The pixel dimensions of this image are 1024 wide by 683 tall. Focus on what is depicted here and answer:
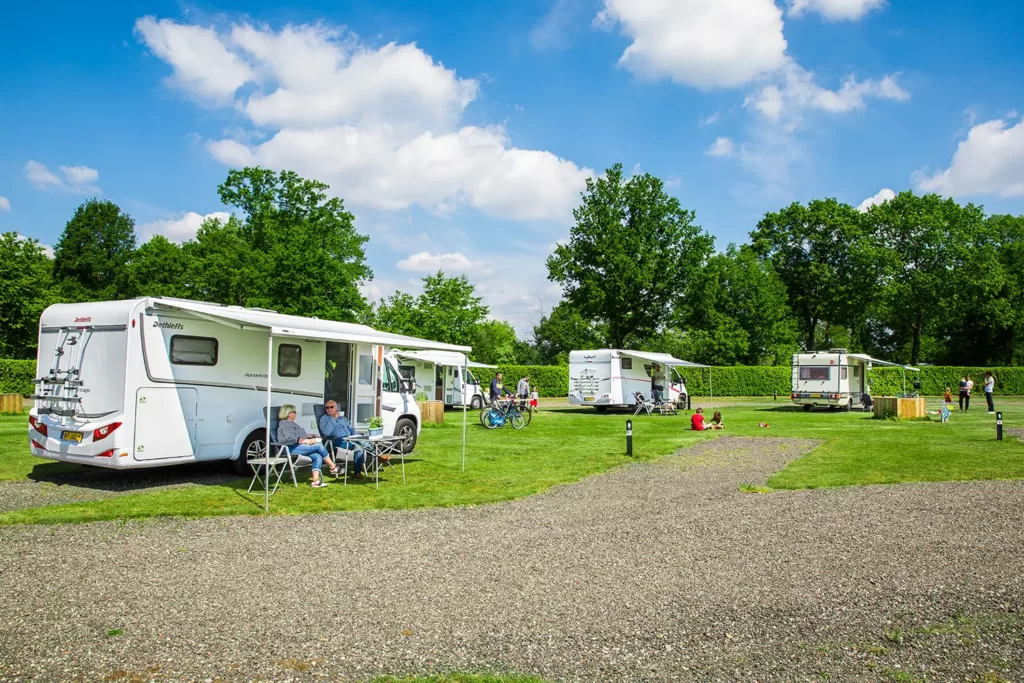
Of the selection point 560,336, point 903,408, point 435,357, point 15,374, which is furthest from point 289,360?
point 560,336

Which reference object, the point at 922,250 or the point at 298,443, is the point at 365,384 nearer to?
the point at 298,443

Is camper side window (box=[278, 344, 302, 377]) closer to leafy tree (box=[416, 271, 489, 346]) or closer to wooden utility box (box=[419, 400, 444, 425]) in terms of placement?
wooden utility box (box=[419, 400, 444, 425])

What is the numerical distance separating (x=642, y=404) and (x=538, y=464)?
13.4m

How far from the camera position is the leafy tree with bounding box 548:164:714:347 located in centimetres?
4181

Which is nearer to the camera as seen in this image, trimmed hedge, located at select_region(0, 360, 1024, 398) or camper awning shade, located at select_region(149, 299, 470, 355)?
camper awning shade, located at select_region(149, 299, 470, 355)

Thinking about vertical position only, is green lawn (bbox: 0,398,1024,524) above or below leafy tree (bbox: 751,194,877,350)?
below

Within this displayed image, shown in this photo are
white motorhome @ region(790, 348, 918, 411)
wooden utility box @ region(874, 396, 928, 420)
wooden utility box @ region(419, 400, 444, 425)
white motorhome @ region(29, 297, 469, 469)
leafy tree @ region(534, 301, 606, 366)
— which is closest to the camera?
white motorhome @ region(29, 297, 469, 469)

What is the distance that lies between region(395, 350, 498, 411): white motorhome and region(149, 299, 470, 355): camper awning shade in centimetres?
1213

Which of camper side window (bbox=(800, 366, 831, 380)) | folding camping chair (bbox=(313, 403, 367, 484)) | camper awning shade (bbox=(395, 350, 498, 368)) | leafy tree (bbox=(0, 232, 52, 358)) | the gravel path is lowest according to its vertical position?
the gravel path

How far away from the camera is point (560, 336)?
59.5 metres

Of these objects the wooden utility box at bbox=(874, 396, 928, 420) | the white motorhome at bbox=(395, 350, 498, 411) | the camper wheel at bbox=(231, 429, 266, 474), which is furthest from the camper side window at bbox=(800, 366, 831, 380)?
the camper wheel at bbox=(231, 429, 266, 474)

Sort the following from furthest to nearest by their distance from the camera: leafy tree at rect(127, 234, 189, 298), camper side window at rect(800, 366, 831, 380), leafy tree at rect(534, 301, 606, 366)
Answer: leafy tree at rect(534, 301, 606, 366), leafy tree at rect(127, 234, 189, 298), camper side window at rect(800, 366, 831, 380)

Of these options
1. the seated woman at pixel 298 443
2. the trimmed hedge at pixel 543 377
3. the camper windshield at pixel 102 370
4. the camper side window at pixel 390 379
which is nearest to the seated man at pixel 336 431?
the seated woman at pixel 298 443

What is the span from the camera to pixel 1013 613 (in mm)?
4891
